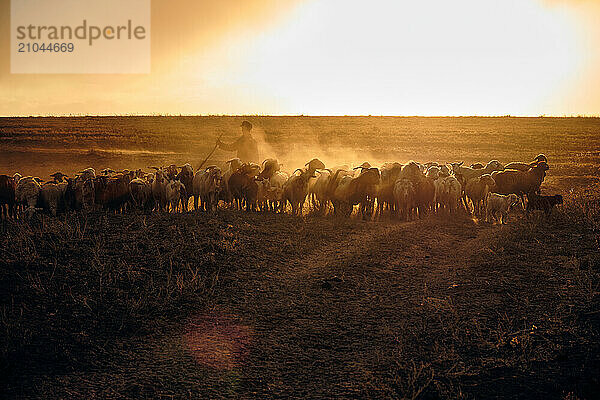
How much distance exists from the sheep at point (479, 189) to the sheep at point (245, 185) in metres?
5.99

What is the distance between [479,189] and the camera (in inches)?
604

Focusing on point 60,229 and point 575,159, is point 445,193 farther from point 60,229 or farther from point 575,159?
point 575,159

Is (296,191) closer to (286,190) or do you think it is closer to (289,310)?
(286,190)

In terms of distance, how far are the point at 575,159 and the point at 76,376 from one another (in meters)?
32.5

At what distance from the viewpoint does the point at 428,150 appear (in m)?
38.5

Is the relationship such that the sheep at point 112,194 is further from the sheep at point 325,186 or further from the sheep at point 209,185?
the sheep at point 325,186

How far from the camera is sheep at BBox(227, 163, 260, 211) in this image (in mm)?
14547

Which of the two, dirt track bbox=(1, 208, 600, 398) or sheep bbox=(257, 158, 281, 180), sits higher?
sheep bbox=(257, 158, 281, 180)

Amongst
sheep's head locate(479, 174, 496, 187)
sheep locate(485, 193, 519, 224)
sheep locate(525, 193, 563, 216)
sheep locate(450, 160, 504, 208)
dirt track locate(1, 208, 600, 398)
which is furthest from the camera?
sheep locate(450, 160, 504, 208)

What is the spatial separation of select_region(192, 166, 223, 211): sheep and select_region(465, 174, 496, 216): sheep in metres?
6.90

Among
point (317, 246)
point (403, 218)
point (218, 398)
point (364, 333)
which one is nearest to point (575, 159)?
point (403, 218)

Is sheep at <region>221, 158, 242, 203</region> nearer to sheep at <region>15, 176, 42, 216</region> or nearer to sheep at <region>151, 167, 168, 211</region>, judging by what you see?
sheep at <region>151, 167, 168, 211</region>

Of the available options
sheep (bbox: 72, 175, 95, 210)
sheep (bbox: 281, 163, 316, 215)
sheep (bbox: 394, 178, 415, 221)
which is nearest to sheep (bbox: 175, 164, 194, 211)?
sheep (bbox: 72, 175, 95, 210)

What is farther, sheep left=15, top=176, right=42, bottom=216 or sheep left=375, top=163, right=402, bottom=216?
sheep left=375, top=163, right=402, bottom=216
